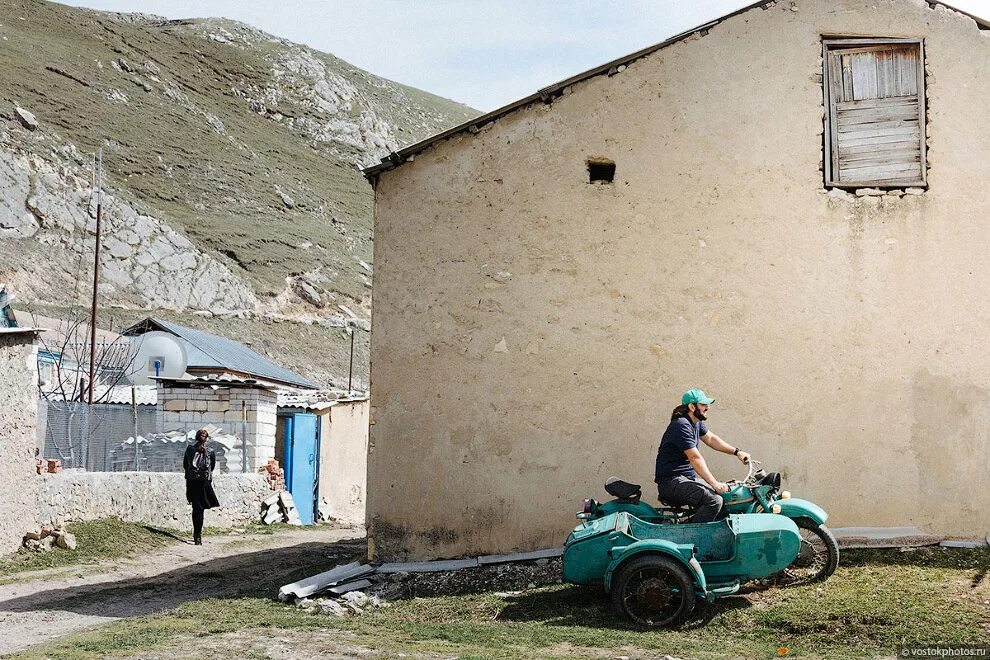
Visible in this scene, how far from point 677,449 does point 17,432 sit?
27.7 feet

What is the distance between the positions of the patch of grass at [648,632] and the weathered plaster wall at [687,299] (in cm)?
128

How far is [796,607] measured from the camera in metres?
7.98

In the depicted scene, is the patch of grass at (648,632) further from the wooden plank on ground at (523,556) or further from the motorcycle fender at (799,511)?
the wooden plank on ground at (523,556)

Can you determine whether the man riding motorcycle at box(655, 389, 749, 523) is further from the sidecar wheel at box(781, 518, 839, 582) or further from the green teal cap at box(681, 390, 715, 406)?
the sidecar wheel at box(781, 518, 839, 582)

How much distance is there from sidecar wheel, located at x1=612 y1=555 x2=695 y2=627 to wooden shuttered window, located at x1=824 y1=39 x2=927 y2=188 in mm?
4729

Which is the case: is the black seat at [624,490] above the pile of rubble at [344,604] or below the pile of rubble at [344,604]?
above

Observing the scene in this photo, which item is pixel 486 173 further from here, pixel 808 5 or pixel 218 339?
pixel 218 339

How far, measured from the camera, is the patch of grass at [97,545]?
12377 millimetres

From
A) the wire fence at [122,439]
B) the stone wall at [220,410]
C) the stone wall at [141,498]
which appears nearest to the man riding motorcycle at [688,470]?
the stone wall at [141,498]

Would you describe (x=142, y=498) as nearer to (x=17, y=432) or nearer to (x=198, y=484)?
(x=198, y=484)

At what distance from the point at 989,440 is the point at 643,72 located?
5.05 meters

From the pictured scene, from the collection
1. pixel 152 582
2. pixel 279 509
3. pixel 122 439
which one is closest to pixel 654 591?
pixel 152 582

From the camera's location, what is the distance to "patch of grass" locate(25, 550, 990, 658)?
23.7 ft

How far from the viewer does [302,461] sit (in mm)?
21188
